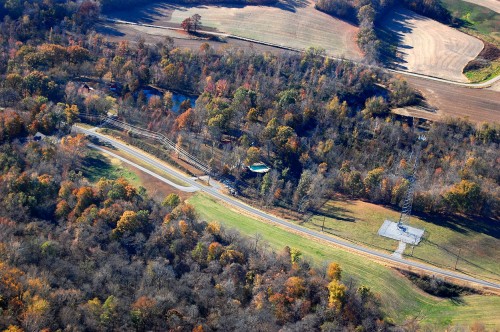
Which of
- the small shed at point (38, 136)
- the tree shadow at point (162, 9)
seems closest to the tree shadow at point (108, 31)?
the tree shadow at point (162, 9)

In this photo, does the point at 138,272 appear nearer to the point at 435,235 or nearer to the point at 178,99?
the point at 435,235

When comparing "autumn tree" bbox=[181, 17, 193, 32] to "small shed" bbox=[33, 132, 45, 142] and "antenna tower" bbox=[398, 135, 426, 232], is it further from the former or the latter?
"antenna tower" bbox=[398, 135, 426, 232]

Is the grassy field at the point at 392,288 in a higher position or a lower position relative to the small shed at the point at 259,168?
lower

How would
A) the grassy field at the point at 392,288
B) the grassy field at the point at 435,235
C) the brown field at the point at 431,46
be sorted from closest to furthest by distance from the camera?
the grassy field at the point at 392,288, the grassy field at the point at 435,235, the brown field at the point at 431,46

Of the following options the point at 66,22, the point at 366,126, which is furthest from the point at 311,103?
the point at 66,22

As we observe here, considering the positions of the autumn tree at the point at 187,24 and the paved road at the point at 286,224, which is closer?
the paved road at the point at 286,224

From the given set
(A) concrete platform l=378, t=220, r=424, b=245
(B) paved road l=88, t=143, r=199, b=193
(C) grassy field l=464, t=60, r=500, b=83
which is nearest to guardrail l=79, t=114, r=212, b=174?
(B) paved road l=88, t=143, r=199, b=193

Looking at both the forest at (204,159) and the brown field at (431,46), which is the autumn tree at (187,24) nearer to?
the forest at (204,159)

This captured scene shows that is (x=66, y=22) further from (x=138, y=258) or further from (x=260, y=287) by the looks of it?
(x=260, y=287)
